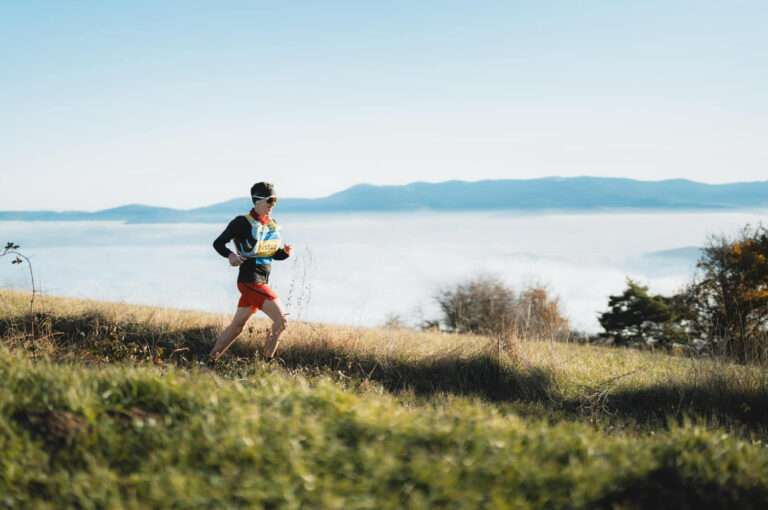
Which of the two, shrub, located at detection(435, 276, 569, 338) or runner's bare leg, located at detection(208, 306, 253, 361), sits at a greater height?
runner's bare leg, located at detection(208, 306, 253, 361)

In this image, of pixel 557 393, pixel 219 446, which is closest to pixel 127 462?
pixel 219 446

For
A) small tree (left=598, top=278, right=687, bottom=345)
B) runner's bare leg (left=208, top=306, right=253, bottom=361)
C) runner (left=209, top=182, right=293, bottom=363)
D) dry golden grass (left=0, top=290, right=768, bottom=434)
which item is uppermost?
runner (left=209, top=182, right=293, bottom=363)

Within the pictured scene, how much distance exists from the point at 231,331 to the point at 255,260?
98cm

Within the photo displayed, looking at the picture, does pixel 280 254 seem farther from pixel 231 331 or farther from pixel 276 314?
pixel 231 331

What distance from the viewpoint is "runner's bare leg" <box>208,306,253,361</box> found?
8.22 metres

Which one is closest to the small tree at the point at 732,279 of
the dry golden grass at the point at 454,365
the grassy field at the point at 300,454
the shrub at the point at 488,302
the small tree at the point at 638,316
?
the small tree at the point at 638,316

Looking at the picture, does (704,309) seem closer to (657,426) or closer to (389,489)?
(657,426)

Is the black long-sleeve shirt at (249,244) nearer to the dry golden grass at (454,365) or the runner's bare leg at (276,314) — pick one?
the runner's bare leg at (276,314)

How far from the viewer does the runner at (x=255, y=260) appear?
321 inches

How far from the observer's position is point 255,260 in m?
8.19

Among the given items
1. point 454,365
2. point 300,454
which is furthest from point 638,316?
point 300,454

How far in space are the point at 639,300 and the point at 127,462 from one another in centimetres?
3908

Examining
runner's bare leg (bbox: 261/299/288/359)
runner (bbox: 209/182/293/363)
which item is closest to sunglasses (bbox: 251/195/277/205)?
runner (bbox: 209/182/293/363)

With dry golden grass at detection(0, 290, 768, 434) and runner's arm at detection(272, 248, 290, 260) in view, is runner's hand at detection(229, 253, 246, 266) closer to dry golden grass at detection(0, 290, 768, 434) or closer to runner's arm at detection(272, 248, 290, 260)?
runner's arm at detection(272, 248, 290, 260)
